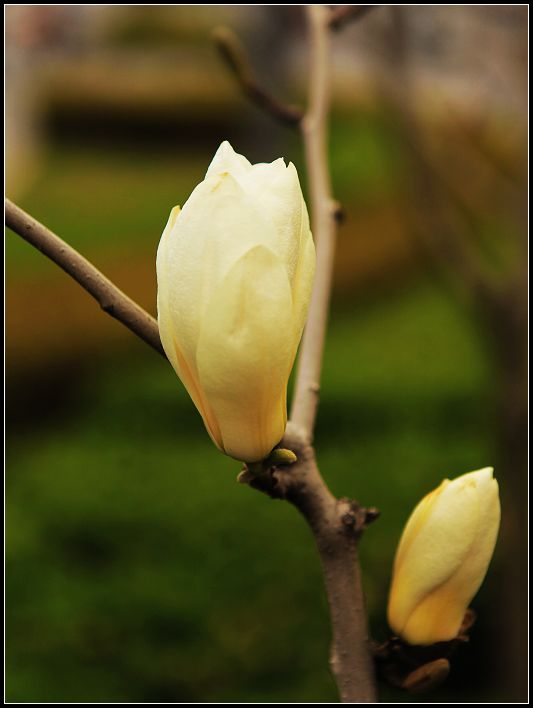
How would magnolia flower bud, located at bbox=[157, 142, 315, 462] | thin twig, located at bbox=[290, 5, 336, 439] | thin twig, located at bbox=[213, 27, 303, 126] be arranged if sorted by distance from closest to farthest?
1. magnolia flower bud, located at bbox=[157, 142, 315, 462]
2. thin twig, located at bbox=[290, 5, 336, 439]
3. thin twig, located at bbox=[213, 27, 303, 126]

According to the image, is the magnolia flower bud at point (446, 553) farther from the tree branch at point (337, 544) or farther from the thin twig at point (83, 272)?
the thin twig at point (83, 272)

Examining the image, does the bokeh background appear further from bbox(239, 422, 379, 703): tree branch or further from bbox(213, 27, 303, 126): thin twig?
bbox(239, 422, 379, 703): tree branch

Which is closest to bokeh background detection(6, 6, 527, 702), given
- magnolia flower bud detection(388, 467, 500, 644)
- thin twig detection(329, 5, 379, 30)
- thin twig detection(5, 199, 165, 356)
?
thin twig detection(329, 5, 379, 30)

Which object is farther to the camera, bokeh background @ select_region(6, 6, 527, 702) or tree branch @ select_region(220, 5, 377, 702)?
bokeh background @ select_region(6, 6, 527, 702)

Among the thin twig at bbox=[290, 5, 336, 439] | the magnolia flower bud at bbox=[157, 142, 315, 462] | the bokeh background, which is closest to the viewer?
the magnolia flower bud at bbox=[157, 142, 315, 462]

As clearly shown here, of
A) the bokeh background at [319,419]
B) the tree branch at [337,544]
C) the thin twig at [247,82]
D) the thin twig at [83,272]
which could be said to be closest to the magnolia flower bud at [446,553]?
the tree branch at [337,544]

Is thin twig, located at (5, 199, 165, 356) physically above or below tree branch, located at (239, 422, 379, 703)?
above

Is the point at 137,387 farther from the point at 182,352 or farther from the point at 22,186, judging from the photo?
the point at 182,352
